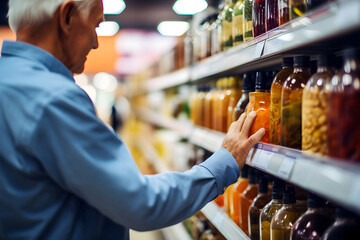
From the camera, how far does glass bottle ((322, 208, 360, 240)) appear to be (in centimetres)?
94

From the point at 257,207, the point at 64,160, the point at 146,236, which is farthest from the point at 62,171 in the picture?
the point at 146,236

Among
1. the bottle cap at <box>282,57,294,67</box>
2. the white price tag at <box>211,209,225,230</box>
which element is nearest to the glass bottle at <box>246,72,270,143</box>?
the bottle cap at <box>282,57,294,67</box>

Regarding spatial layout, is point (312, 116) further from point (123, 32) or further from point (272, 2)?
point (123, 32)

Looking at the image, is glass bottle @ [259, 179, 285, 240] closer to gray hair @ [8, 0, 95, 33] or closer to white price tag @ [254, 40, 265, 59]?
white price tag @ [254, 40, 265, 59]

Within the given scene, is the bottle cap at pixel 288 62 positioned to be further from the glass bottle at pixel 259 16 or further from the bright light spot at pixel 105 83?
the bright light spot at pixel 105 83

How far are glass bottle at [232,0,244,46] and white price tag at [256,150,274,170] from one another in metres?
0.59

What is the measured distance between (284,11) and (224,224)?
0.94 m

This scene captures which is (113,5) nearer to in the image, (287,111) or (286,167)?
(287,111)

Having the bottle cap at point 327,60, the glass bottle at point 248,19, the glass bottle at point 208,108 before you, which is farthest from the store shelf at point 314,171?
the glass bottle at point 208,108

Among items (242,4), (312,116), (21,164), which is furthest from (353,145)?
(242,4)

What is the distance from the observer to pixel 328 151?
0.87m

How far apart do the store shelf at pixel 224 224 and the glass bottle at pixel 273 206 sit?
0.09 meters

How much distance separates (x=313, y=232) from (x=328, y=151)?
1.09ft

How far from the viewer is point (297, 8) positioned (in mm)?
1098
